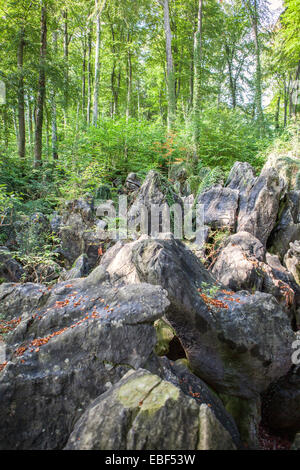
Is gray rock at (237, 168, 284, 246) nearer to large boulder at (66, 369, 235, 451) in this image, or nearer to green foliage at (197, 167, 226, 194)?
green foliage at (197, 167, 226, 194)

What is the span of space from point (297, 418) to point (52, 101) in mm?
14084

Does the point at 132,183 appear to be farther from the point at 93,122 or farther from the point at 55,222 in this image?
the point at 93,122

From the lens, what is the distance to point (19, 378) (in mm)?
2449

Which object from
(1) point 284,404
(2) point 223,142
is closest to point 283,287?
(1) point 284,404

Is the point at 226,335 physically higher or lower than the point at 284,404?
higher

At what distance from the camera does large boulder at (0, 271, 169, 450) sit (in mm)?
2297

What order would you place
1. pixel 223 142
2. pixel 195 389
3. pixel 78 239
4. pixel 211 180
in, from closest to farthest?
pixel 195 389 → pixel 78 239 → pixel 211 180 → pixel 223 142

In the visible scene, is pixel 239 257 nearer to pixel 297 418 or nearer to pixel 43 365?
pixel 297 418

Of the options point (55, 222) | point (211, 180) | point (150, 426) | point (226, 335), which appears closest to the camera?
point (150, 426)

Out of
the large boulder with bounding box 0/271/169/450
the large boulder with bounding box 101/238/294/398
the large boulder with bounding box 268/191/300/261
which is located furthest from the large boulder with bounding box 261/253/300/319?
the large boulder with bounding box 0/271/169/450

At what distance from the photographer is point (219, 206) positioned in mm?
8172

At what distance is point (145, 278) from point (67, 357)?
1.41m

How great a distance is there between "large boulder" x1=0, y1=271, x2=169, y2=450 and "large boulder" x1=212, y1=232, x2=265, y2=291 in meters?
2.54
